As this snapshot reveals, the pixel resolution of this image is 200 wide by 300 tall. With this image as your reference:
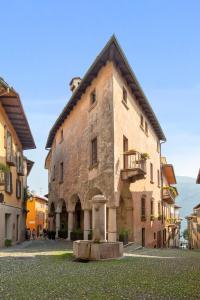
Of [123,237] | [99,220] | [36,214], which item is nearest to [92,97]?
[123,237]

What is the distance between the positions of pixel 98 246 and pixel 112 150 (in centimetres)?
825

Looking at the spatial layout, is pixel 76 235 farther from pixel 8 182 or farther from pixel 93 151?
pixel 93 151

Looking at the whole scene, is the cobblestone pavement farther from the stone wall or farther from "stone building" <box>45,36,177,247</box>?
the stone wall

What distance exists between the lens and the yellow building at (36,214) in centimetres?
6088

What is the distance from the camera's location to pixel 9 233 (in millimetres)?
25531

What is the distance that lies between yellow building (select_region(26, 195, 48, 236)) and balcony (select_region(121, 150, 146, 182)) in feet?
126

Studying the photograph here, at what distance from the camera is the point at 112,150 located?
2133 cm

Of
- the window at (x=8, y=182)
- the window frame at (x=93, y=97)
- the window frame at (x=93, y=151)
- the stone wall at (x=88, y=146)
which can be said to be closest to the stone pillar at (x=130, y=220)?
the stone wall at (x=88, y=146)

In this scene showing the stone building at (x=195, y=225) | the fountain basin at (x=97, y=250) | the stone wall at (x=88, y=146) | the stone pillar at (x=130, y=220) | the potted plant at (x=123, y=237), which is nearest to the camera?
the fountain basin at (x=97, y=250)

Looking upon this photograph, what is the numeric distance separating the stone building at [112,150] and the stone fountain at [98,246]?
5605mm

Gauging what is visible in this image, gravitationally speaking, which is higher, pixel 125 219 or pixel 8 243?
pixel 125 219

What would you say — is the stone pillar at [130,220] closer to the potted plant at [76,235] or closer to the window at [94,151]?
the window at [94,151]

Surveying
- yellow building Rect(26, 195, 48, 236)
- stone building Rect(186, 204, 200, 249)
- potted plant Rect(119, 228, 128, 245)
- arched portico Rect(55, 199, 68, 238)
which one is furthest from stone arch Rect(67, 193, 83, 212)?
yellow building Rect(26, 195, 48, 236)

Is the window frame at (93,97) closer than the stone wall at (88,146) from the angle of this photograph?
No
